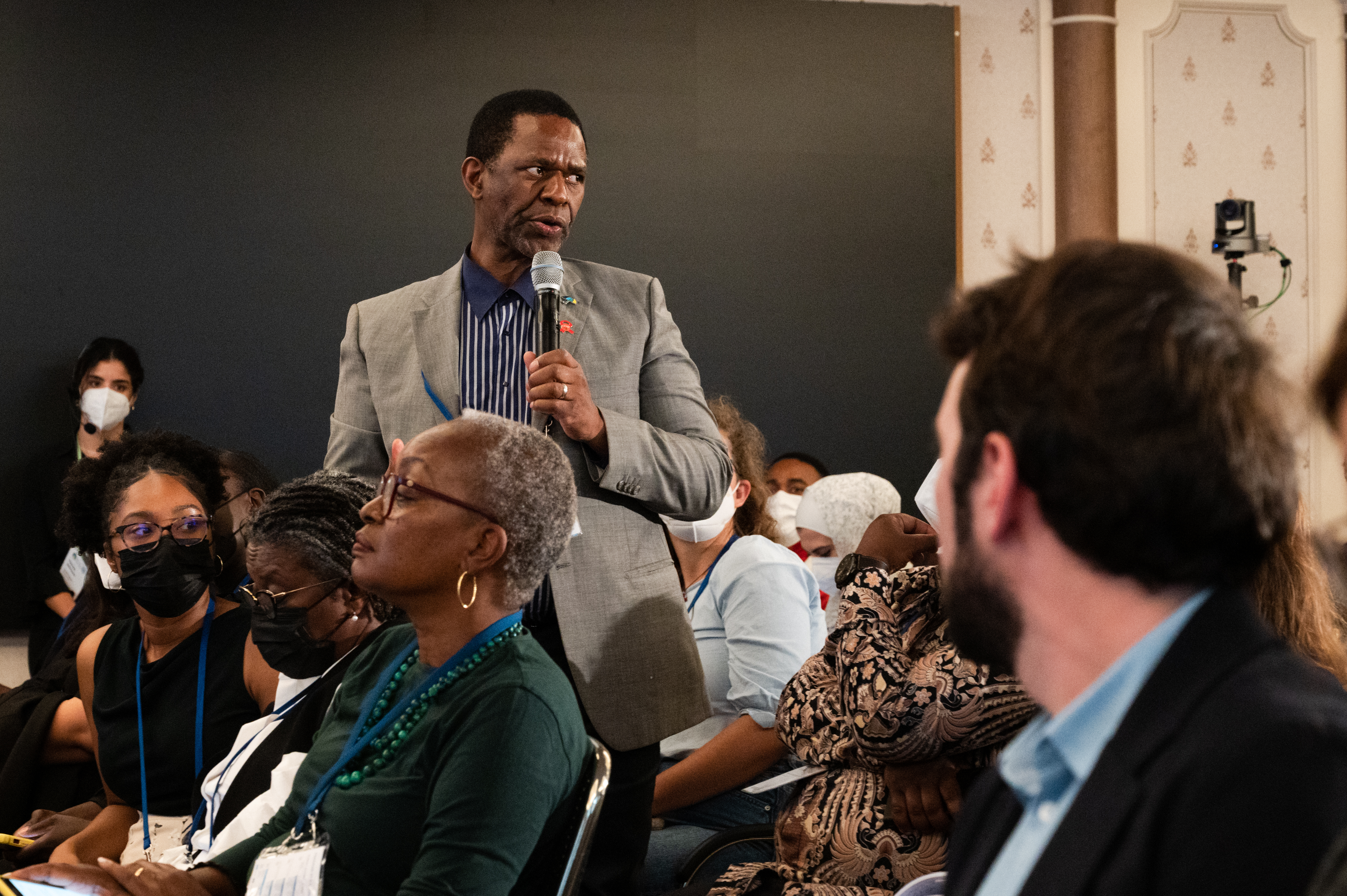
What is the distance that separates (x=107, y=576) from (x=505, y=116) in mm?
1688

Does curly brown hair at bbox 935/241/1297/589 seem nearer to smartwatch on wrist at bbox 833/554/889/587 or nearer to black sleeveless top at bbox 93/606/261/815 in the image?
smartwatch on wrist at bbox 833/554/889/587

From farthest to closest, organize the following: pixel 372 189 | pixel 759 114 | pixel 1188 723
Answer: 1. pixel 759 114
2. pixel 372 189
3. pixel 1188 723

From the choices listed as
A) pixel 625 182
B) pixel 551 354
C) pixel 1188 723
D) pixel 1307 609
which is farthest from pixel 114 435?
pixel 1188 723

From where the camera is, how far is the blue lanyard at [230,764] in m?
2.10

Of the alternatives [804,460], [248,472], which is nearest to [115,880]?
[248,472]

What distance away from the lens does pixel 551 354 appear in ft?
6.15

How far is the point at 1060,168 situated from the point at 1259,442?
551 centimetres

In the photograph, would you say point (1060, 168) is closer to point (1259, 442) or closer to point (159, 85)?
point (159, 85)

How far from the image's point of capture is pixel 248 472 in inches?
128

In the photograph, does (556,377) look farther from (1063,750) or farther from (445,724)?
(1063,750)

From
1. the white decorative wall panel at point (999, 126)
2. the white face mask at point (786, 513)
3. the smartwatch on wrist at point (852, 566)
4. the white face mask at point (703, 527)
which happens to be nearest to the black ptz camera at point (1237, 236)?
the white decorative wall panel at point (999, 126)

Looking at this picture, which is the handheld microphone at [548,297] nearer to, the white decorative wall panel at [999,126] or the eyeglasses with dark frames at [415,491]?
the eyeglasses with dark frames at [415,491]

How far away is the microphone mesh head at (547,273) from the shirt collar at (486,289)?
0.58 feet

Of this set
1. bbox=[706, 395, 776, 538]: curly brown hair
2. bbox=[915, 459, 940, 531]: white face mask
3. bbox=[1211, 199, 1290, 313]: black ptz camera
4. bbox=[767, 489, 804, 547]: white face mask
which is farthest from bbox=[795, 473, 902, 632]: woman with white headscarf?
bbox=[1211, 199, 1290, 313]: black ptz camera
